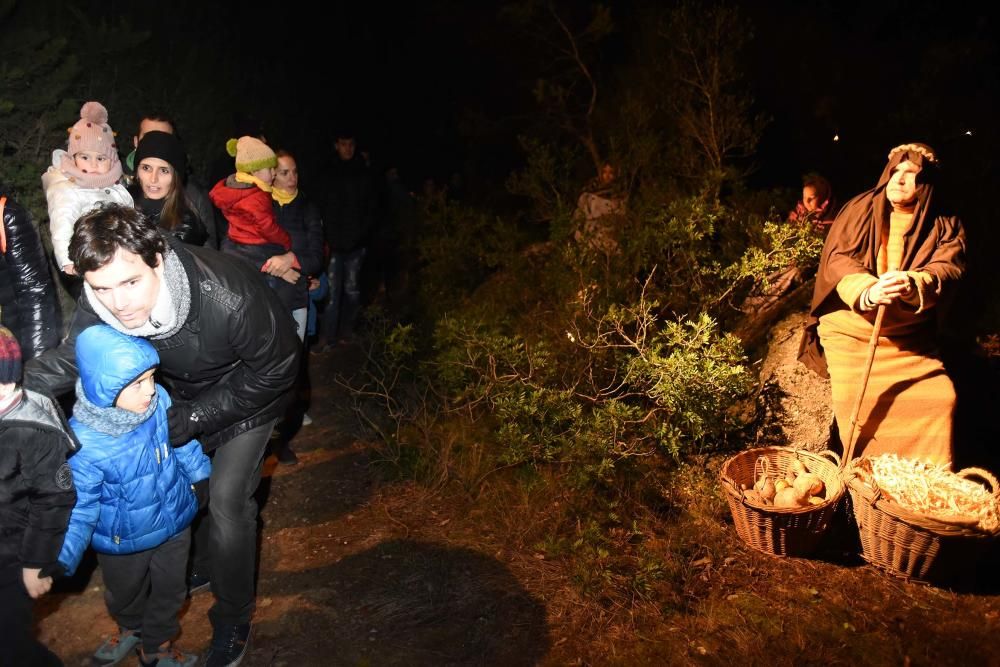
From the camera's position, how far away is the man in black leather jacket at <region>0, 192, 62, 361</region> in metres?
3.72

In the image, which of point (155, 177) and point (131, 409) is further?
point (155, 177)

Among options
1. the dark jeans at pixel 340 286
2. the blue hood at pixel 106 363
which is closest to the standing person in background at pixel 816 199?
the dark jeans at pixel 340 286

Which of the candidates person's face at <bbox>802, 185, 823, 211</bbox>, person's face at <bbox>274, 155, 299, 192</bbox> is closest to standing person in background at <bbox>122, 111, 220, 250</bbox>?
→ person's face at <bbox>274, 155, 299, 192</bbox>

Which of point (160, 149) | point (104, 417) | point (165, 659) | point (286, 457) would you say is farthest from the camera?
point (286, 457)

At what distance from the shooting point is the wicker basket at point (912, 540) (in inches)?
134

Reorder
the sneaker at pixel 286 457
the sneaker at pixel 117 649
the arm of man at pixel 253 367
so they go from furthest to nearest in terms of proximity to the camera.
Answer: the sneaker at pixel 286 457 → the sneaker at pixel 117 649 → the arm of man at pixel 253 367

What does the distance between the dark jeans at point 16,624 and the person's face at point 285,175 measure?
3253mm

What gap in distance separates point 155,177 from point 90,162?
326mm

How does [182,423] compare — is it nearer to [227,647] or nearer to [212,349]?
[212,349]

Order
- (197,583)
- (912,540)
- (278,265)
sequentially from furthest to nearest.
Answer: (278,265) → (197,583) → (912,540)

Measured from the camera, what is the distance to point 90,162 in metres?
3.81

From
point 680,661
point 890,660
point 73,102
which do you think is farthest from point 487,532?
point 73,102

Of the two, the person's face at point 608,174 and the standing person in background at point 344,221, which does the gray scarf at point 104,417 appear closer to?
the standing person in background at point 344,221

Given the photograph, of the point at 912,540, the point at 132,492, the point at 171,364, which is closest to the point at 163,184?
the point at 171,364
